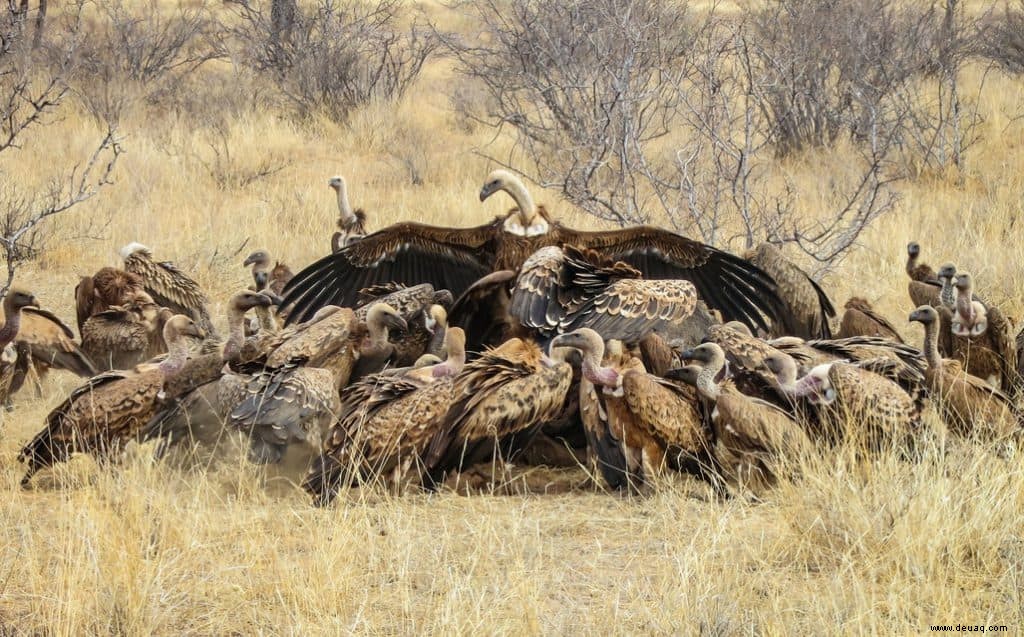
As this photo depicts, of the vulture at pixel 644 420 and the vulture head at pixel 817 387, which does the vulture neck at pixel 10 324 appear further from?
the vulture head at pixel 817 387

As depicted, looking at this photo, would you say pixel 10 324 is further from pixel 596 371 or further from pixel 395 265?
pixel 596 371

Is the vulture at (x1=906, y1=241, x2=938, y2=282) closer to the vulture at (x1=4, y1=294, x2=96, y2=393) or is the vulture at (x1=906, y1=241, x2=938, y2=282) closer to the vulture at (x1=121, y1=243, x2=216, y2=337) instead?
the vulture at (x1=121, y1=243, x2=216, y2=337)

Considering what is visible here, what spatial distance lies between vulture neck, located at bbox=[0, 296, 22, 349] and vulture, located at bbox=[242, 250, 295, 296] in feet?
5.81

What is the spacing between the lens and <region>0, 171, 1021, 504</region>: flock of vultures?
536cm

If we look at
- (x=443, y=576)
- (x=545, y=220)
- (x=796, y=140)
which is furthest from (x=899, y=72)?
(x=443, y=576)

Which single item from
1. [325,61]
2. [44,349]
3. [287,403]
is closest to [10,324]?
[44,349]

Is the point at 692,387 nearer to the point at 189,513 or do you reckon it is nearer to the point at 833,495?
the point at 833,495

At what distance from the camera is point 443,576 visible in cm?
423

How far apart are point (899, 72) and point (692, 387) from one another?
9.73m

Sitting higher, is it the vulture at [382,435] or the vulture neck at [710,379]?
the vulture neck at [710,379]

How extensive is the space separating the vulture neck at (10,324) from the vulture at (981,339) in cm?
530

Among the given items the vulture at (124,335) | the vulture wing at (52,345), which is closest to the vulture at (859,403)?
the vulture at (124,335)

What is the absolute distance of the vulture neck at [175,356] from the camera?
5965 millimetres

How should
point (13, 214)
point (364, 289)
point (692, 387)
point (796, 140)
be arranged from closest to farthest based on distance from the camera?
point (692, 387) → point (364, 289) → point (13, 214) → point (796, 140)
